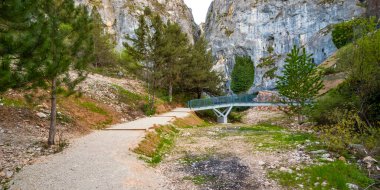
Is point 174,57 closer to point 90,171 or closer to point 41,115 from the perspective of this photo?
point 41,115

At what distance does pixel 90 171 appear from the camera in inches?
375

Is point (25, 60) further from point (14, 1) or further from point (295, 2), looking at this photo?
point (295, 2)

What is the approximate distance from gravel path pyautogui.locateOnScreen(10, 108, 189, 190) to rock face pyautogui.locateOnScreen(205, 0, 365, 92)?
69.7 meters

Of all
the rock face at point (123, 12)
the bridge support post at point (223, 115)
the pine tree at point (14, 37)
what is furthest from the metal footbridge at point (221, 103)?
the rock face at point (123, 12)

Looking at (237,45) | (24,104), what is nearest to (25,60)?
(24,104)

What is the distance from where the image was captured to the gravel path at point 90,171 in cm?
833

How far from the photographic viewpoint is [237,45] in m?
91.1

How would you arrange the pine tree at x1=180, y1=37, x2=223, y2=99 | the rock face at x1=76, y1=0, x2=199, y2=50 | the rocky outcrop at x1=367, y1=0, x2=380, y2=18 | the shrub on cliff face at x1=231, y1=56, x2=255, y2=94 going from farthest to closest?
the rock face at x1=76, y1=0, x2=199, y2=50 < the shrub on cliff face at x1=231, y1=56, x2=255, y2=94 < the rocky outcrop at x1=367, y1=0, x2=380, y2=18 < the pine tree at x1=180, y1=37, x2=223, y2=99

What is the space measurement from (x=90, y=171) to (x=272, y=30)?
281ft

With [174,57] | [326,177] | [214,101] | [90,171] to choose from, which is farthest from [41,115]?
[214,101]

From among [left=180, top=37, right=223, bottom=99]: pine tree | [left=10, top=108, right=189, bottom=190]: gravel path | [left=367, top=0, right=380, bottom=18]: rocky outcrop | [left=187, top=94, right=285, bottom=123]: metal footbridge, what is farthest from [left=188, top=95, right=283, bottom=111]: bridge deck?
[left=367, top=0, right=380, bottom=18]: rocky outcrop

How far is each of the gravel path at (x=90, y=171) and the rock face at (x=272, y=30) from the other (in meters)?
69.7

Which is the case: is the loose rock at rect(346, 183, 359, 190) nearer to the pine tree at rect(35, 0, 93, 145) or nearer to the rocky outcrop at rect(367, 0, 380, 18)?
the pine tree at rect(35, 0, 93, 145)

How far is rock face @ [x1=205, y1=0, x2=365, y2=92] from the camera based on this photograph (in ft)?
246
